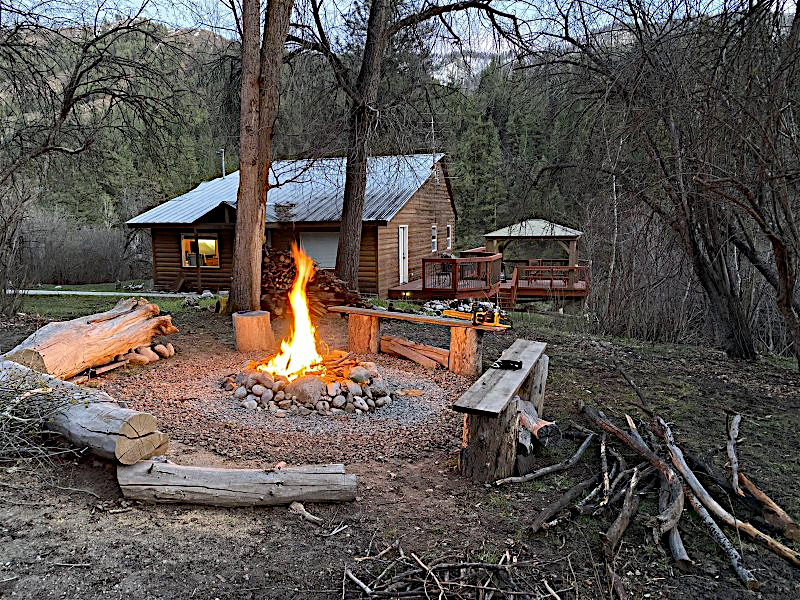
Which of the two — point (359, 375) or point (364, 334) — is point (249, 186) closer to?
point (364, 334)

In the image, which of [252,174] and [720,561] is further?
[252,174]

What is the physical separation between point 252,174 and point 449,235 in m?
16.0

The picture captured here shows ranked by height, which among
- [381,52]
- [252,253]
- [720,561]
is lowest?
[720,561]

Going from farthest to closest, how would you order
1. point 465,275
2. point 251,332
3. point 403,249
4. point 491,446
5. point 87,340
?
1. point 403,249
2. point 465,275
3. point 251,332
4. point 87,340
5. point 491,446

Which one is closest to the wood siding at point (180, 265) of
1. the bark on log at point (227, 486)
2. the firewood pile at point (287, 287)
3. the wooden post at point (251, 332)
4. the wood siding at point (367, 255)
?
the wood siding at point (367, 255)

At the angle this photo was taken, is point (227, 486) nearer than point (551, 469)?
Yes

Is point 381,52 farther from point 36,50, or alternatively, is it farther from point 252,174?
point 36,50

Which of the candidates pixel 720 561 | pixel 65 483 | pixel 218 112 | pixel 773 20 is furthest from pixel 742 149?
pixel 218 112

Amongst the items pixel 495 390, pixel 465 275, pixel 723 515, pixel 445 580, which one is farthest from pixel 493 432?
pixel 465 275

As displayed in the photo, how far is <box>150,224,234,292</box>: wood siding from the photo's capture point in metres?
18.6

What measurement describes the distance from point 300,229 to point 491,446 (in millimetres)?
14898

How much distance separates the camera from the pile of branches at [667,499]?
2980 mm

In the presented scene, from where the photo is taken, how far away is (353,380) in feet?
19.1

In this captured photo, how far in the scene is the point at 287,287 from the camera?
1043 cm
